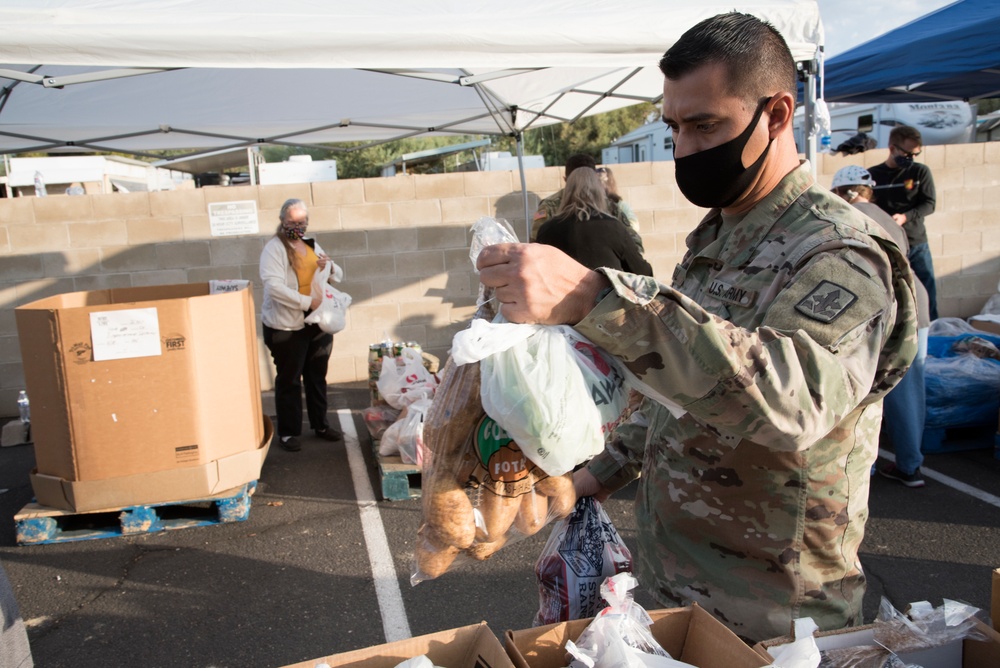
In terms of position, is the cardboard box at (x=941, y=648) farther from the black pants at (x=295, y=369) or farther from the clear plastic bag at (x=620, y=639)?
the black pants at (x=295, y=369)

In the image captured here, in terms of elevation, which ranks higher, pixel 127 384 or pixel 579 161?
pixel 579 161

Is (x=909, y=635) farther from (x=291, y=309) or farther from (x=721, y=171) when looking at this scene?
(x=291, y=309)

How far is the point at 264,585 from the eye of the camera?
3.71 metres

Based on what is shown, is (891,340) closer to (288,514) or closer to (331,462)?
(288,514)

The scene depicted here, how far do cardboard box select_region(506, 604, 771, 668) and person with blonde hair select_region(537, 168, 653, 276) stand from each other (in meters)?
3.25

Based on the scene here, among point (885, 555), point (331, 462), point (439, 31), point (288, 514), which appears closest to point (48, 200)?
point (331, 462)

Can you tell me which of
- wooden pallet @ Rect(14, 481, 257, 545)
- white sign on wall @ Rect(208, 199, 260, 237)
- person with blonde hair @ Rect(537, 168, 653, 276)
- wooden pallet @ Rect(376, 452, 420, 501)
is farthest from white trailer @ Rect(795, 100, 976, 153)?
wooden pallet @ Rect(14, 481, 257, 545)

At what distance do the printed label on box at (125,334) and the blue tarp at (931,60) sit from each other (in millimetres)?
6738

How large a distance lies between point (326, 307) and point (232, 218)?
2.29 metres

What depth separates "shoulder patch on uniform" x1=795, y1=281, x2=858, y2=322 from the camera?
1037 millimetres

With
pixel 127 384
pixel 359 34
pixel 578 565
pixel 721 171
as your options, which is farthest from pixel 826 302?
pixel 127 384

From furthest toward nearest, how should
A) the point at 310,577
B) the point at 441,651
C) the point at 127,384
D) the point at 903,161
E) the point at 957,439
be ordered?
the point at 903,161, the point at 957,439, the point at 127,384, the point at 310,577, the point at 441,651

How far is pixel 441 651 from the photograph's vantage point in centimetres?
129

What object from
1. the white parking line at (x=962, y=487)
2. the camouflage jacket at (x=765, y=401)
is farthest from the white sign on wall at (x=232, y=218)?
the camouflage jacket at (x=765, y=401)
